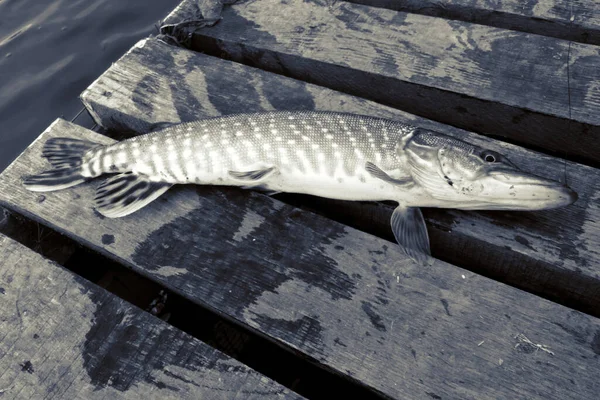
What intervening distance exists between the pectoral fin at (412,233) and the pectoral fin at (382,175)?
6.1 inches

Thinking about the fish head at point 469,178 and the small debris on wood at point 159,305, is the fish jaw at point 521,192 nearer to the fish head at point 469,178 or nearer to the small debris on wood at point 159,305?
the fish head at point 469,178

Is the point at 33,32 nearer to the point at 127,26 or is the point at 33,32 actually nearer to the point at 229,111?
the point at 127,26

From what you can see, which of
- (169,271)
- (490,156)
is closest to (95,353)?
(169,271)

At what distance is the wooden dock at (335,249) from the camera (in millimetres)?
2150

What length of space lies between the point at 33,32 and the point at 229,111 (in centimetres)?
344

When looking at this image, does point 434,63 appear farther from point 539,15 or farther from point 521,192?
point 521,192

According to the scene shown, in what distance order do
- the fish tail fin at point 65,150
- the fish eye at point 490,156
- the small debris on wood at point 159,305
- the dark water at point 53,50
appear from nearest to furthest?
the fish eye at point 490,156, the small debris on wood at point 159,305, the fish tail fin at point 65,150, the dark water at point 53,50

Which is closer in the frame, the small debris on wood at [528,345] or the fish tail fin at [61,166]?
the small debris on wood at [528,345]

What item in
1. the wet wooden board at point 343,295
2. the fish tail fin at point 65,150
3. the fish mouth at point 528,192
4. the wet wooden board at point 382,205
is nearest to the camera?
the wet wooden board at point 343,295

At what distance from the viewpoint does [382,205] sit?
2738 mm

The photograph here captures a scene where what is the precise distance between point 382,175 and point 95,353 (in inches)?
71.9

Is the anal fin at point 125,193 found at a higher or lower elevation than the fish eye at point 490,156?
lower

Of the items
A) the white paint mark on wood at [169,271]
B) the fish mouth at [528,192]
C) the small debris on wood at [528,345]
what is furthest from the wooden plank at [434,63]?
the white paint mark on wood at [169,271]

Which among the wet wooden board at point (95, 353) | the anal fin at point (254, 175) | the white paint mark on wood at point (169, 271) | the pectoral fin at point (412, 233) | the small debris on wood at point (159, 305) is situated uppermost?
the anal fin at point (254, 175)
